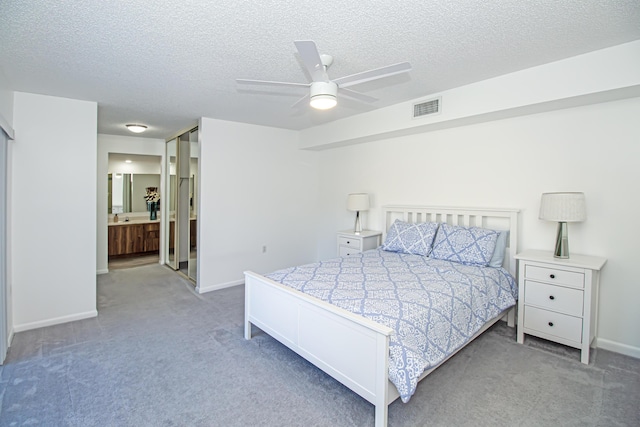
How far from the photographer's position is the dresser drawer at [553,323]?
102 inches

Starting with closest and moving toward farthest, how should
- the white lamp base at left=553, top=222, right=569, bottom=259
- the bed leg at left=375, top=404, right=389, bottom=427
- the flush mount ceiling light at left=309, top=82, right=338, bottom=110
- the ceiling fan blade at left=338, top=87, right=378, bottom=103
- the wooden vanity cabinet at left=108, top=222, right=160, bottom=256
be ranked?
the bed leg at left=375, top=404, right=389, bottom=427
the flush mount ceiling light at left=309, top=82, right=338, bottom=110
the ceiling fan blade at left=338, top=87, right=378, bottom=103
the white lamp base at left=553, top=222, right=569, bottom=259
the wooden vanity cabinet at left=108, top=222, right=160, bottom=256

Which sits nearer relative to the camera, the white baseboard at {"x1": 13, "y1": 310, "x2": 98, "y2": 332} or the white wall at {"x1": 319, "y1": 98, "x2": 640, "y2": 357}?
the white wall at {"x1": 319, "y1": 98, "x2": 640, "y2": 357}

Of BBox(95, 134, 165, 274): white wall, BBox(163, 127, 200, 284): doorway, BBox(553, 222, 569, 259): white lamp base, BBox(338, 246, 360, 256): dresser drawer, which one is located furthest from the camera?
BBox(95, 134, 165, 274): white wall

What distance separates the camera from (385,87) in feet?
10.4

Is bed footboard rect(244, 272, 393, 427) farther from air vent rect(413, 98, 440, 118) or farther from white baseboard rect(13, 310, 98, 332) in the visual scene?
air vent rect(413, 98, 440, 118)

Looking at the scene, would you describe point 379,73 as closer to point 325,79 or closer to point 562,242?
point 325,79

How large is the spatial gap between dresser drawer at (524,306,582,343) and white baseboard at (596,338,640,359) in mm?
452

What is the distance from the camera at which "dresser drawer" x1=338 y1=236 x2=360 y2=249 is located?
4.41 m

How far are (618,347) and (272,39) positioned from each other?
3817 mm

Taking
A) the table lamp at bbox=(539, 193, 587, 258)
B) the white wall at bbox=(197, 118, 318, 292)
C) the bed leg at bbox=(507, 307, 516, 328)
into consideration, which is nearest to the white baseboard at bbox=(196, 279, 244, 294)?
the white wall at bbox=(197, 118, 318, 292)

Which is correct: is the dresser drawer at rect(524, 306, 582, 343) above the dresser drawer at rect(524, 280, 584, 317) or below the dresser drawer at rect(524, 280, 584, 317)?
below

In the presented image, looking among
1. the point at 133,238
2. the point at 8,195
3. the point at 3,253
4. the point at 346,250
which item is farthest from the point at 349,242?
the point at 133,238

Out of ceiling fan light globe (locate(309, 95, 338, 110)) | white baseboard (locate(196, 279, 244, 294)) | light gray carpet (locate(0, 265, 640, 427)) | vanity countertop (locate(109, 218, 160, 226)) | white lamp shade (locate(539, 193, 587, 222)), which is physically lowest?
light gray carpet (locate(0, 265, 640, 427))

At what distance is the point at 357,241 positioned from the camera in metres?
4.40
